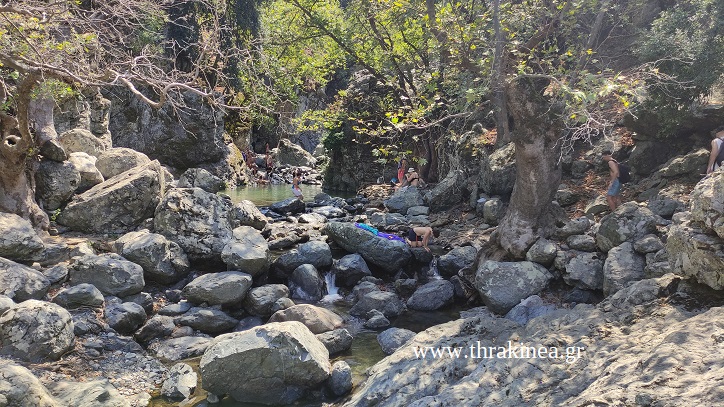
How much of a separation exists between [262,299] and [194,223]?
2.58 meters

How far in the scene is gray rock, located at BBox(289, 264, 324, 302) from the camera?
10039 millimetres

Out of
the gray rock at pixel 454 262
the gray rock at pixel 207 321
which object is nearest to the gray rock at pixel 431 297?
the gray rock at pixel 454 262

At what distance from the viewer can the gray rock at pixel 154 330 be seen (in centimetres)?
766

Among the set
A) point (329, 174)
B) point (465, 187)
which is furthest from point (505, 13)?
point (329, 174)

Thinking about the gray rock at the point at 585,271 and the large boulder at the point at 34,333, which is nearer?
the large boulder at the point at 34,333

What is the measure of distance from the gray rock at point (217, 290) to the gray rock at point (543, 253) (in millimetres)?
5427

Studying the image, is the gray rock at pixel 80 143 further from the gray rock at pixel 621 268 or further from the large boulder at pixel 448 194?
the gray rock at pixel 621 268

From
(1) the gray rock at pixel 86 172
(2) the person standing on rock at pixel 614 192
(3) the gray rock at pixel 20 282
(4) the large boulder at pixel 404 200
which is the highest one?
(1) the gray rock at pixel 86 172

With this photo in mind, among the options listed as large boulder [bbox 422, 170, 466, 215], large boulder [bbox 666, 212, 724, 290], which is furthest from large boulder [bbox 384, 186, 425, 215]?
large boulder [bbox 666, 212, 724, 290]

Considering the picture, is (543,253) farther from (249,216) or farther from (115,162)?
(115,162)

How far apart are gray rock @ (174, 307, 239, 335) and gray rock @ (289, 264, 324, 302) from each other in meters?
1.91

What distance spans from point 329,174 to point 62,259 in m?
A: 19.7

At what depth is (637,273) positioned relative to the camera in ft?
25.5

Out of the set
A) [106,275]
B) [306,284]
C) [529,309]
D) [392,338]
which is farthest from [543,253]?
[106,275]
